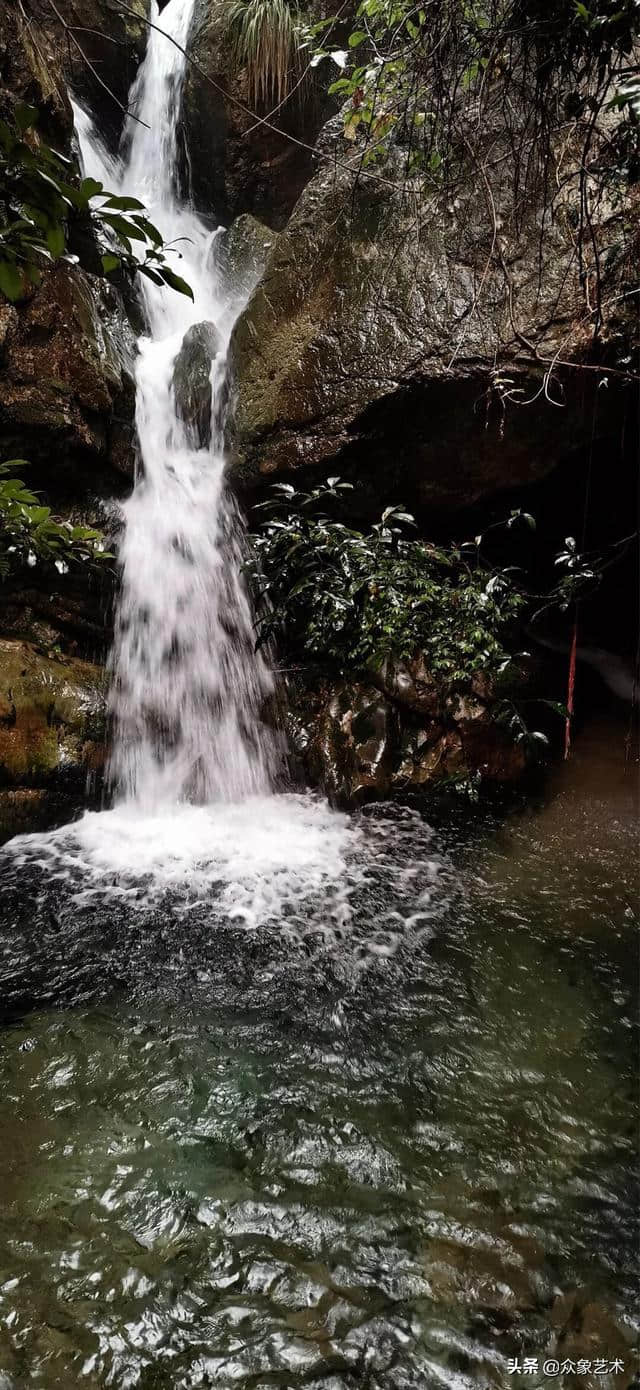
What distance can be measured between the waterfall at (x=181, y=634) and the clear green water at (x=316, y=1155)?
6.20 ft

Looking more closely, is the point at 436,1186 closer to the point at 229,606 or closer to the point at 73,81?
the point at 229,606

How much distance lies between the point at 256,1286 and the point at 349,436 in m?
5.20

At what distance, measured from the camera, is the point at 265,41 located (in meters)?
7.52

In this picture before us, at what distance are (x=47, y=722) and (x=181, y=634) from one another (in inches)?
59.8

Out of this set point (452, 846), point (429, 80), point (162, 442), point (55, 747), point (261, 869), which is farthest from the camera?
point (162, 442)

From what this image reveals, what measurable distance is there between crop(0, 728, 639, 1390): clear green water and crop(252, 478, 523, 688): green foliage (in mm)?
2359

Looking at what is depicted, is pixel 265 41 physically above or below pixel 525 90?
above

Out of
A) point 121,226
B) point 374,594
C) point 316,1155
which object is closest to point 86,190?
point 121,226

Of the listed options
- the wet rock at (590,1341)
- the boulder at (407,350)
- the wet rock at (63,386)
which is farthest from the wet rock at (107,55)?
the wet rock at (590,1341)

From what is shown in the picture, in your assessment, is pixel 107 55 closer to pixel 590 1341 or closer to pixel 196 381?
pixel 196 381

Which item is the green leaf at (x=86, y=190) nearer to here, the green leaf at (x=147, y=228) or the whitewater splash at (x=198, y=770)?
the green leaf at (x=147, y=228)

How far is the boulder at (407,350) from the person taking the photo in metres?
4.65

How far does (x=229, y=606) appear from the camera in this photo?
228 inches

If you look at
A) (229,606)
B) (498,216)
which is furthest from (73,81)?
(229,606)
